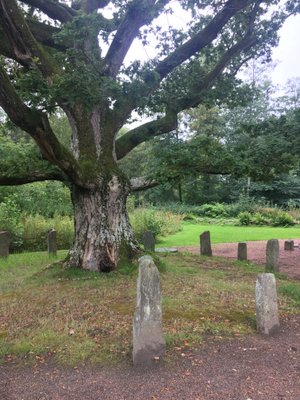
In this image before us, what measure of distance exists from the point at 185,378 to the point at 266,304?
179cm

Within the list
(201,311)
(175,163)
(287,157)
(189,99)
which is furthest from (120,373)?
(189,99)

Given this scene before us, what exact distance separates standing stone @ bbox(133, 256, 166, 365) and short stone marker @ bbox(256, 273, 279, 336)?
Answer: 5.19 ft

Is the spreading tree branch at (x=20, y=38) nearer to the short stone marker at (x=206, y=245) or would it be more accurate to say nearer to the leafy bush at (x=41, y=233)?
the short stone marker at (x=206, y=245)

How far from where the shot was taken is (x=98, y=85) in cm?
680

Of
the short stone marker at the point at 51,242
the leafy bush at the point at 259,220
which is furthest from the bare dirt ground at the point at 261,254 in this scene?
the leafy bush at the point at 259,220

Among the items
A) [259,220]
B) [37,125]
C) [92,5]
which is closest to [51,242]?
[37,125]

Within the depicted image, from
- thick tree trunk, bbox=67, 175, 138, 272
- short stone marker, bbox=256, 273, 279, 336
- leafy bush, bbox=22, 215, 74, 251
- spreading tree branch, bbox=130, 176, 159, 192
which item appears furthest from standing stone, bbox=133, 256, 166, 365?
leafy bush, bbox=22, 215, 74, 251

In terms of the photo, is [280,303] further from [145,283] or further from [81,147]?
[81,147]

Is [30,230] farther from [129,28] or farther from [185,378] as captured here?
[185,378]

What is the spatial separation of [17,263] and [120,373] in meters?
7.76

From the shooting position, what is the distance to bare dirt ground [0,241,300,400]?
380 cm

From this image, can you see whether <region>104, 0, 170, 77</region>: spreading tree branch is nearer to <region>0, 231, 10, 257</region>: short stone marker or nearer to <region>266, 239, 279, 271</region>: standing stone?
<region>266, 239, 279, 271</region>: standing stone

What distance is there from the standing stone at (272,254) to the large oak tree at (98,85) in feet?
11.8

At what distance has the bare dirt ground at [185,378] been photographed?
380 centimetres
